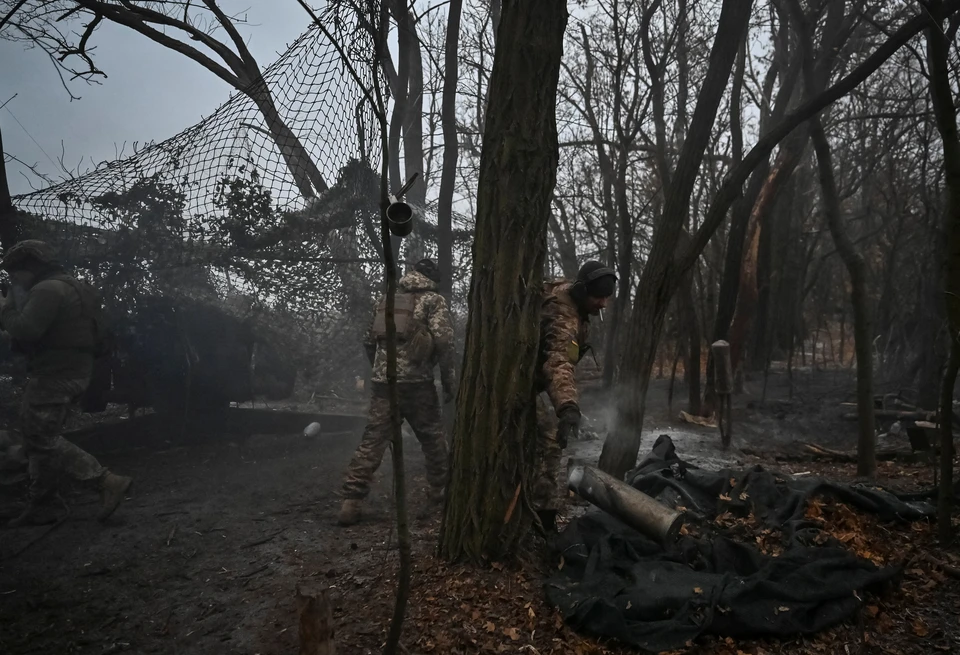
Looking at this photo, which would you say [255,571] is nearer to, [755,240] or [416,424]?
[416,424]

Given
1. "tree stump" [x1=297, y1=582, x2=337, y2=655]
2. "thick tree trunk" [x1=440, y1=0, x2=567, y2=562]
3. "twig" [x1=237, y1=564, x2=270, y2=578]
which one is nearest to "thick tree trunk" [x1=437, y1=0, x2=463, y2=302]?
"thick tree trunk" [x1=440, y1=0, x2=567, y2=562]

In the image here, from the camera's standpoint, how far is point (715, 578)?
3.07m

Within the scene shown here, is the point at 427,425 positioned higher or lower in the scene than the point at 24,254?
lower

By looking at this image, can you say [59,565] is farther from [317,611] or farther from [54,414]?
[317,611]

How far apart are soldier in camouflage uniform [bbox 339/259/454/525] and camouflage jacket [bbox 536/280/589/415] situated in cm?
131

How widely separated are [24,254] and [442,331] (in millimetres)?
3077

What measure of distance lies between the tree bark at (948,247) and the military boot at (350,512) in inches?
136

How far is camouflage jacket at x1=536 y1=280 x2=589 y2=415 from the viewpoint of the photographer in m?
3.44

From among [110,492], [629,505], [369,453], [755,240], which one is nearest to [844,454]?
[629,505]

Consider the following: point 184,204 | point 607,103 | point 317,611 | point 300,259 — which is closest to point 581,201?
point 607,103

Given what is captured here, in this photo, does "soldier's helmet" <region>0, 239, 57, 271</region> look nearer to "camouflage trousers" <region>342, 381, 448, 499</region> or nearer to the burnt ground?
the burnt ground

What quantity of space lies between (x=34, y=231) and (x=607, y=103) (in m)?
8.38

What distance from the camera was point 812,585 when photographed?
9.81 feet

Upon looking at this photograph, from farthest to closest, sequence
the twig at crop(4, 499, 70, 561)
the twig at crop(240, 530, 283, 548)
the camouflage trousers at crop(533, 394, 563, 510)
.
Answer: the twig at crop(240, 530, 283, 548) < the twig at crop(4, 499, 70, 561) < the camouflage trousers at crop(533, 394, 563, 510)
